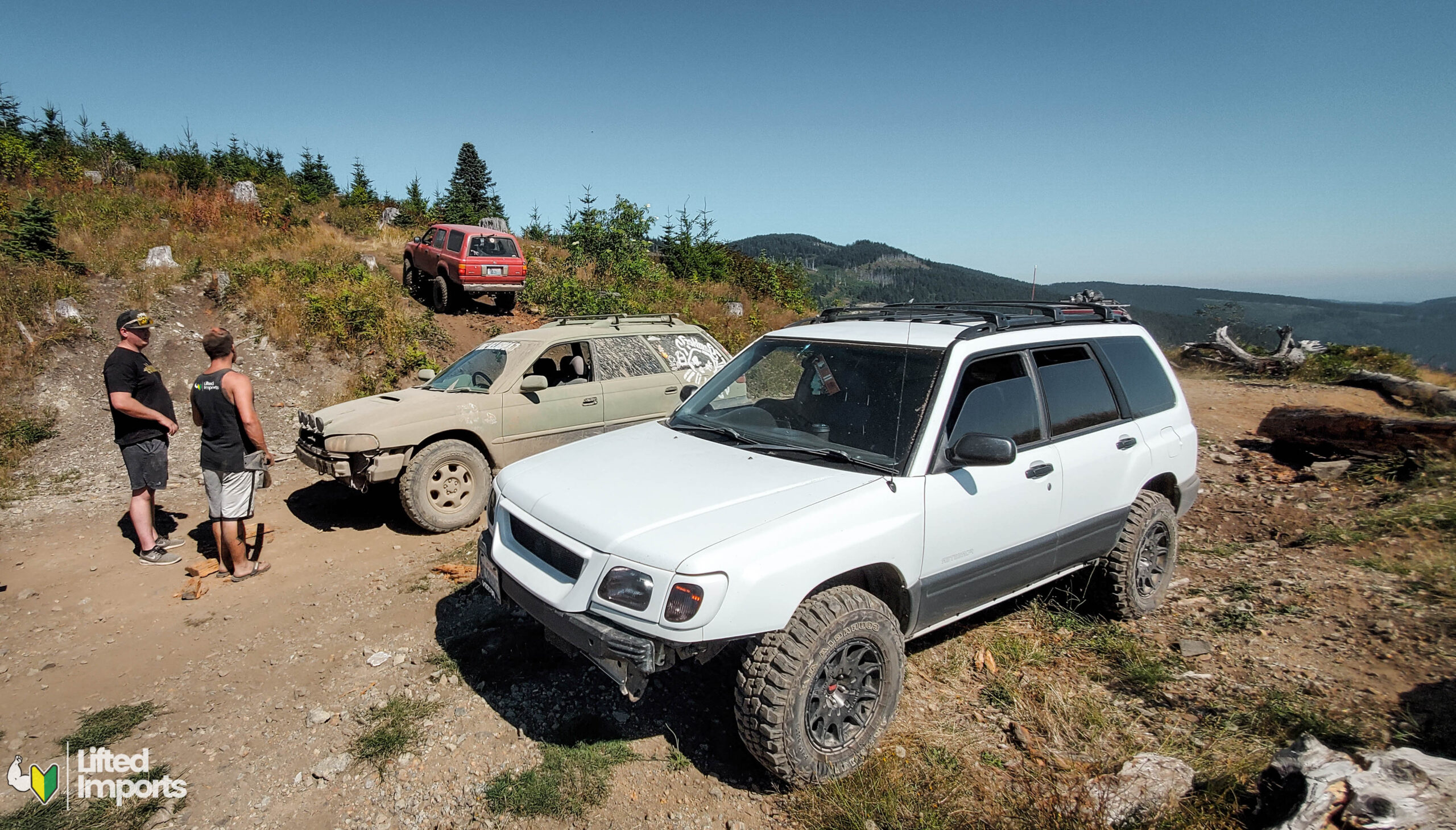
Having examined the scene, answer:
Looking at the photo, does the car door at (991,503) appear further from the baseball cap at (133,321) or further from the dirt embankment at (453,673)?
the baseball cap at (133,321)

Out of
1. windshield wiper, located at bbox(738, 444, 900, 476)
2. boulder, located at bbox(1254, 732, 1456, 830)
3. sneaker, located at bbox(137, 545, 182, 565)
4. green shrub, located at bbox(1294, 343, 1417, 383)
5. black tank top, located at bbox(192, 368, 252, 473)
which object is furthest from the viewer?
green shrub, located at bbox(1294, 343, 1417, 383)

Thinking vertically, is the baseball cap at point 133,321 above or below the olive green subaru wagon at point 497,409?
above

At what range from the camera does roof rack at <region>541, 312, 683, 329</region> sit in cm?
734

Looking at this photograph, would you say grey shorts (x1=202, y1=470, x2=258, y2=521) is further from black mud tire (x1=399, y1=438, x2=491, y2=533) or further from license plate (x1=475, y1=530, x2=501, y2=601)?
license plate (x1=475, y1=530, x2=501, y2=601)

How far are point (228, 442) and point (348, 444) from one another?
2.63 feet

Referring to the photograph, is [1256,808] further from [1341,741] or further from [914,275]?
[914,275]

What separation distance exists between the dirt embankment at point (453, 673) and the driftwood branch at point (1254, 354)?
10.3 m

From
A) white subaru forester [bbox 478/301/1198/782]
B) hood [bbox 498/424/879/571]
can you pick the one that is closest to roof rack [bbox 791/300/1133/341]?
white subaru forester [bbox 478/301/1198/782]

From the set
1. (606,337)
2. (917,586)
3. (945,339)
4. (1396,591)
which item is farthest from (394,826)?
(1396,591)

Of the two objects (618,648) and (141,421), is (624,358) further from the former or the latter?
(618,648)

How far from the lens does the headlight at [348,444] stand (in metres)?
5.55

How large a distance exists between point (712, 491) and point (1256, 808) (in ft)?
7.79

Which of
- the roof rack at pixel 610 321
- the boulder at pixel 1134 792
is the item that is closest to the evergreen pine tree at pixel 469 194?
the roof rack at pixel 610 321

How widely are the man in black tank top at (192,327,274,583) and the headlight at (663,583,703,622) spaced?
12.8 ft
